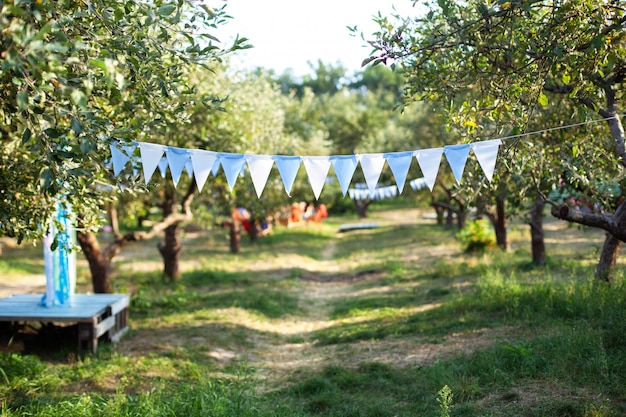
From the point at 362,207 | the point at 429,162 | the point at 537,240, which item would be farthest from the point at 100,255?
the point at 362,207

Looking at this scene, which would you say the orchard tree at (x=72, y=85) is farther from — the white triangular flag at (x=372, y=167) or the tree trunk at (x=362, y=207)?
the tree trunk at (x=362, y=207)

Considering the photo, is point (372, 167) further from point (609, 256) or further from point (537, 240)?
point (537, 240)

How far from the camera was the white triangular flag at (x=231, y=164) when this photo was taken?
674 cm

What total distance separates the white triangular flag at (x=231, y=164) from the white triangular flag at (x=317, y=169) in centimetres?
71

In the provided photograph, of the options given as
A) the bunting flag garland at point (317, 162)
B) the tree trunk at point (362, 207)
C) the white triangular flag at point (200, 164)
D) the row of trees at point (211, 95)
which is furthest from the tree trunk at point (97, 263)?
the tree trunk at point (362, 207)

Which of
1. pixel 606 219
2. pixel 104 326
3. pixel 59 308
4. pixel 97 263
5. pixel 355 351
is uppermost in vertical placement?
pixel 606 219

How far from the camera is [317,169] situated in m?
6.78

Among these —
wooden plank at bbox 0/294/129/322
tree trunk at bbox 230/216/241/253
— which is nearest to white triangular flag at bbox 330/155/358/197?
wooden plank at bbox 0/294/129/322

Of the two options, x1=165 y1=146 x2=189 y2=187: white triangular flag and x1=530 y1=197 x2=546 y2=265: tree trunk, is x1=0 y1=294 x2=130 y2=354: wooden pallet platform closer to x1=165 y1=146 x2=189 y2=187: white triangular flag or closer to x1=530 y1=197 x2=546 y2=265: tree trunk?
x1=165 y1=146 x2=189 y2=187: white triangular flag

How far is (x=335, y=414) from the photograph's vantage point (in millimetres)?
6234

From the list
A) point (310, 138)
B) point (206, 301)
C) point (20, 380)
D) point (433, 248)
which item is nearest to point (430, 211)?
point (310, 138)

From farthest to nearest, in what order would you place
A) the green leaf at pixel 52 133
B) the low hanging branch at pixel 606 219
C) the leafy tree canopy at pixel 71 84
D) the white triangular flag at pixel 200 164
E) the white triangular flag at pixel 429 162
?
the white triangular flag at pixel 200 164, the white triangular flag at pixel 429 162, the low hanging branch at pixel 606 219, the green leaf at pixel 52 133, the leafy tree canopy at pixel 71 84

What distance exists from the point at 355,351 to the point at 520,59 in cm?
457

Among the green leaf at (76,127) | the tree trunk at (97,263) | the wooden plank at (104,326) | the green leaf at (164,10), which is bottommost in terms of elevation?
the wooden plank at (104,326)
